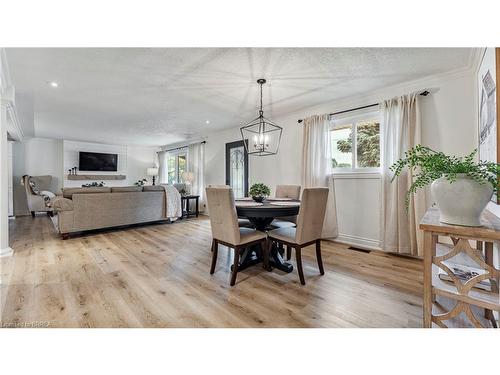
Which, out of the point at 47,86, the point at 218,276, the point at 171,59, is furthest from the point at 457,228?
the point at 47,86

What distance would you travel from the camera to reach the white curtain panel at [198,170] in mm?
6148

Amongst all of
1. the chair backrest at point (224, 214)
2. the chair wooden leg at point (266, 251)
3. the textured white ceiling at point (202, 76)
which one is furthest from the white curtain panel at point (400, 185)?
the chair backrest at point (224, 214)

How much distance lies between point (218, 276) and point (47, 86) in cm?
330

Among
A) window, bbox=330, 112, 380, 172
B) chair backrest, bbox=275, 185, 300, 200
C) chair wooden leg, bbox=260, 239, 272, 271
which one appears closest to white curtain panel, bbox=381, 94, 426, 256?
window, bbox=330, 112, 380, 172

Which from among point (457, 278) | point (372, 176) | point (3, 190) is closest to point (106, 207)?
point (3, 190)

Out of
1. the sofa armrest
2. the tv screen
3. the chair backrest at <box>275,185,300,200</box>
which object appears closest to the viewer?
the chair backrest at <box>275,185,300,200</box>

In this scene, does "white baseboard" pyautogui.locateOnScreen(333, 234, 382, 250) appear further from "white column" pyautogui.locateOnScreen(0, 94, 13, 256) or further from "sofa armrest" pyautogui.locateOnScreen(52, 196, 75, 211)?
"white column" pyautogui.locateOnScreen(0, 94, 13, 256)

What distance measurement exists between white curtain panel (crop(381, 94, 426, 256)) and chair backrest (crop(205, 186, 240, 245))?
210 cm

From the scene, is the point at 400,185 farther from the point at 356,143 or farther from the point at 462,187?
the point at 462,187

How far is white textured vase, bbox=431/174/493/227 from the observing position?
104 cm

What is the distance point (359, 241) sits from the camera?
10.7 feet

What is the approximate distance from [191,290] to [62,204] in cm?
301

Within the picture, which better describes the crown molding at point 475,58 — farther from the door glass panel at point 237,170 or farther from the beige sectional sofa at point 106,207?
the beige sectional sofa at point 106,207
